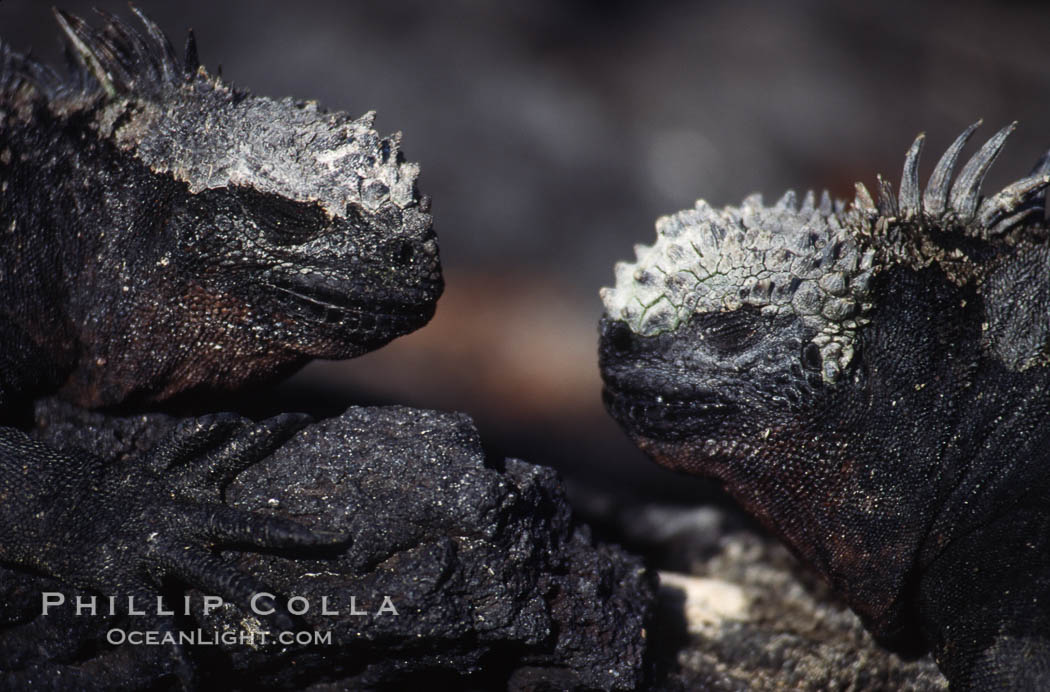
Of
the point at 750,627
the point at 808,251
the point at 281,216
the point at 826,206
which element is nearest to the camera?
the point at 281,216

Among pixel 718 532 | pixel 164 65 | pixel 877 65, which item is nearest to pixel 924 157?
pixel 877 65

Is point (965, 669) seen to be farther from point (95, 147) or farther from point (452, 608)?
point (95, 147)

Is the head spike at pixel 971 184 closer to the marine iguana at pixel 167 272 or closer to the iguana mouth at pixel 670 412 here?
the iguana mouth at pixel 670 412

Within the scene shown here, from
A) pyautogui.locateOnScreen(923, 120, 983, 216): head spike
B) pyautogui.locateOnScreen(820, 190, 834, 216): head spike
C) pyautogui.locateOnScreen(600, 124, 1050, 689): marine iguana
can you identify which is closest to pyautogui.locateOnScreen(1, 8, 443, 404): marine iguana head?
pyautogui.locateOnScreen(600, 124, 1050, 689): marine iguana

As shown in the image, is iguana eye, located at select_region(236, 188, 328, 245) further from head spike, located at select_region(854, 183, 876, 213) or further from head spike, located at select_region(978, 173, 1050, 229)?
head spike, located at select_region(978, 173, 1050, 229)

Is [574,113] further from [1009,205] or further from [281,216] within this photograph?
[281,216]

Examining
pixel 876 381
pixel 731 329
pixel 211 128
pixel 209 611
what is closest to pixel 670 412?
pixel 731 329

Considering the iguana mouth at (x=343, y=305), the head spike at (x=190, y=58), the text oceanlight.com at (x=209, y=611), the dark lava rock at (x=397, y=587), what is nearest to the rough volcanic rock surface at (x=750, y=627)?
the dark lava rock at (x=397, y=587)

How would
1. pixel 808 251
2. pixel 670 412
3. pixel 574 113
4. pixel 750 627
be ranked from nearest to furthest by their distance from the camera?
pixel 808 251 < pixel 670 412 < pixel 750 627 < pixel 574 113
